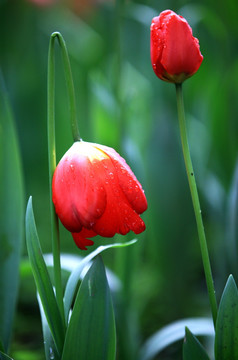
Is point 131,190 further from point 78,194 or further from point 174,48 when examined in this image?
point 174,48

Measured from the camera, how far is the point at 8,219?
3.02 feet

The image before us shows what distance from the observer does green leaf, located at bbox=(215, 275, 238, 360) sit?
0.67 meters

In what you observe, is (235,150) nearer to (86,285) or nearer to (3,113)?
(3,113)

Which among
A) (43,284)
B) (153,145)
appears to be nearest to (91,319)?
(43,284)

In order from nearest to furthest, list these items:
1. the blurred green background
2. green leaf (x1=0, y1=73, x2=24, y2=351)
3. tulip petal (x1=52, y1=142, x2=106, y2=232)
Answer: tulip petal (x1=52, y1=142, x2=106, y2=232) → green leaf (x1=0, y1=73, x2=24, y2=351) → the blurred green background

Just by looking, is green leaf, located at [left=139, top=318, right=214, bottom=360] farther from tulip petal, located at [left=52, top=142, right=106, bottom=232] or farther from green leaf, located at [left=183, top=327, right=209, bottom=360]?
tulip petal, located at [left=52, top=142, right=106, bottom=232]

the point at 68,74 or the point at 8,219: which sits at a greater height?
the point at 68,74

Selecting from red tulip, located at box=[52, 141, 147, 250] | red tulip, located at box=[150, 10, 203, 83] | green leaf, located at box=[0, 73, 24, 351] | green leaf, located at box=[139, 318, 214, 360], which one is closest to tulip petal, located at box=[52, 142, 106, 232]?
red tulip, located at box=[52, 141, 147, 250]

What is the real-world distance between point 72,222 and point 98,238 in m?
0.74

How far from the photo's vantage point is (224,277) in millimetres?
1410

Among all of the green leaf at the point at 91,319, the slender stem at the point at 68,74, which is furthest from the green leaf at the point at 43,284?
the slender stem at the point at 68,74

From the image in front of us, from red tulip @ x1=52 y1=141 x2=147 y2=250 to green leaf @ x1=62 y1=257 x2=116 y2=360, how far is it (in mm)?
68

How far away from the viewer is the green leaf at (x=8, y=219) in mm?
905

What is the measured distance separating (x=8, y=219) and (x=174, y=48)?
1.39 feet
